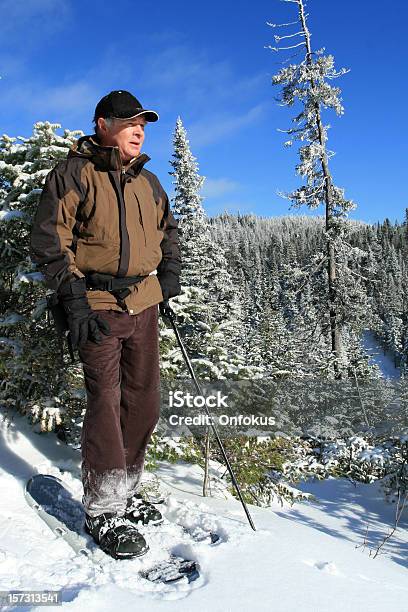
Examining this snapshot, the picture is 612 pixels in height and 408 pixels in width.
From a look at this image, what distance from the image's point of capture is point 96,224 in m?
2.66

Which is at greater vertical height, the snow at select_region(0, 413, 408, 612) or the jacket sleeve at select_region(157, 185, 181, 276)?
the jacket sleeve at select_region(157, 185, 181, 276)

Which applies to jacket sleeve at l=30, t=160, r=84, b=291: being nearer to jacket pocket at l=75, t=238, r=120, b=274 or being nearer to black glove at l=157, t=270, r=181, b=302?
jacket pocket at l=75, t=238, r=120, b=274

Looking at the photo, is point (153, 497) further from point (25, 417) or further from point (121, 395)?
point (25, 417)

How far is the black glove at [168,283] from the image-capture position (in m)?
3.16

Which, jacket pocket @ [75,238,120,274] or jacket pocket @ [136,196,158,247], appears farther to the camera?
jacket pocket @ [136,196,158,247]

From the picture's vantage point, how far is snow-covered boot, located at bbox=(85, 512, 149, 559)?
238cm

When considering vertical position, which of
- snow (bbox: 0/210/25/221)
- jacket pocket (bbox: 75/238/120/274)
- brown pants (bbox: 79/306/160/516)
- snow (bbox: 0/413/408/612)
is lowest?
snow (bbox: 0/413/408/612)

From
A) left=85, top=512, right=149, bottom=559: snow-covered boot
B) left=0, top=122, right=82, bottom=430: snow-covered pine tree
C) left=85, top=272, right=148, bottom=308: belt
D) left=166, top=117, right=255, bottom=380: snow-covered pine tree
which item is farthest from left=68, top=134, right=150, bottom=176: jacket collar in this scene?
left=166, top=117, right=255, bottom=380: snow-covered pine tree

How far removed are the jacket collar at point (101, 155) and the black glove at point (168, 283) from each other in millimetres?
763

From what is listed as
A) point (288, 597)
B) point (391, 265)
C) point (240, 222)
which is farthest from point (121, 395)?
point (240, 222)

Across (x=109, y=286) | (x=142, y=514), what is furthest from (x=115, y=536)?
(x=109, y=286)

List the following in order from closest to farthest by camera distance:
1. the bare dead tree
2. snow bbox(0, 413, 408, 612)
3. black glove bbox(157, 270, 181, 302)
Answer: snow bbox(0, 413, 408, 612), black glove bbox(157, 270, 181, 302), the bare dead tree

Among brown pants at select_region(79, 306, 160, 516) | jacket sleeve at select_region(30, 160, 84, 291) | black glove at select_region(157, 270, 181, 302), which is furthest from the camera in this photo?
black glove at select_region(157, 270, 181, 302)

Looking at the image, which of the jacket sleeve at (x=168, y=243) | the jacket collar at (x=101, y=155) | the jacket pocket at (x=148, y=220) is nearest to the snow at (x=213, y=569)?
the jacket sleeve at (x=168, y=243)
